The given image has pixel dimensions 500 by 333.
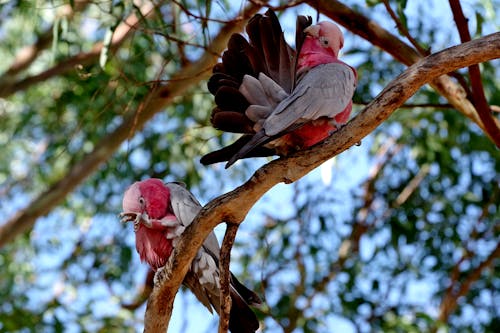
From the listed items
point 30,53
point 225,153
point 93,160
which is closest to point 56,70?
point 30,53

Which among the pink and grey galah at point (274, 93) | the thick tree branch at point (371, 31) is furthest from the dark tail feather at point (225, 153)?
the thick tree branch at point (371, 31)

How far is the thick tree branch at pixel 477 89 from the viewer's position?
2799 mm

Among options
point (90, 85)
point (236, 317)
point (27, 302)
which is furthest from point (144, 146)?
point (236, 317)

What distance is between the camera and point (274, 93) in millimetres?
2324

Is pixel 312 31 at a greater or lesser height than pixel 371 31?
lesser

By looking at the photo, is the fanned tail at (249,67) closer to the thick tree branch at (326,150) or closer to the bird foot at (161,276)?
the thick tree branch at (326,150)

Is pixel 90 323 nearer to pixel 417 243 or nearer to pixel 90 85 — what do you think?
pixel 90 85

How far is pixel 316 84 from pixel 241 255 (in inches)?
123

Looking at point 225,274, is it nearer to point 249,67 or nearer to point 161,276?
point 161,276

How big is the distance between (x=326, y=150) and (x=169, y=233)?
559 mm

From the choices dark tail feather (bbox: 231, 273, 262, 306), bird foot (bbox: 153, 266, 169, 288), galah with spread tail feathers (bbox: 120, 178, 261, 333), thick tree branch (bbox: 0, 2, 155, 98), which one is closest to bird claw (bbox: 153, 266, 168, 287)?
bird foot (bbox: 153, 266, 169, 288)

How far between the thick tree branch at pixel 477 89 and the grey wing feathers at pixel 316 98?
0.58 m

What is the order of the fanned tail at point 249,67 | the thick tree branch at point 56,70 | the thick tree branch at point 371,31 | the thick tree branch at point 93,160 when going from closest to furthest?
the fanned tail at point 249,67 < the thick tree branch at point 371,31 < the thick tree branch at point 93,160 < the thick tree branch at point 56,70

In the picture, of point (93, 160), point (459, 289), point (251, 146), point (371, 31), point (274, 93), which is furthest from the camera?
point (459, 289)
